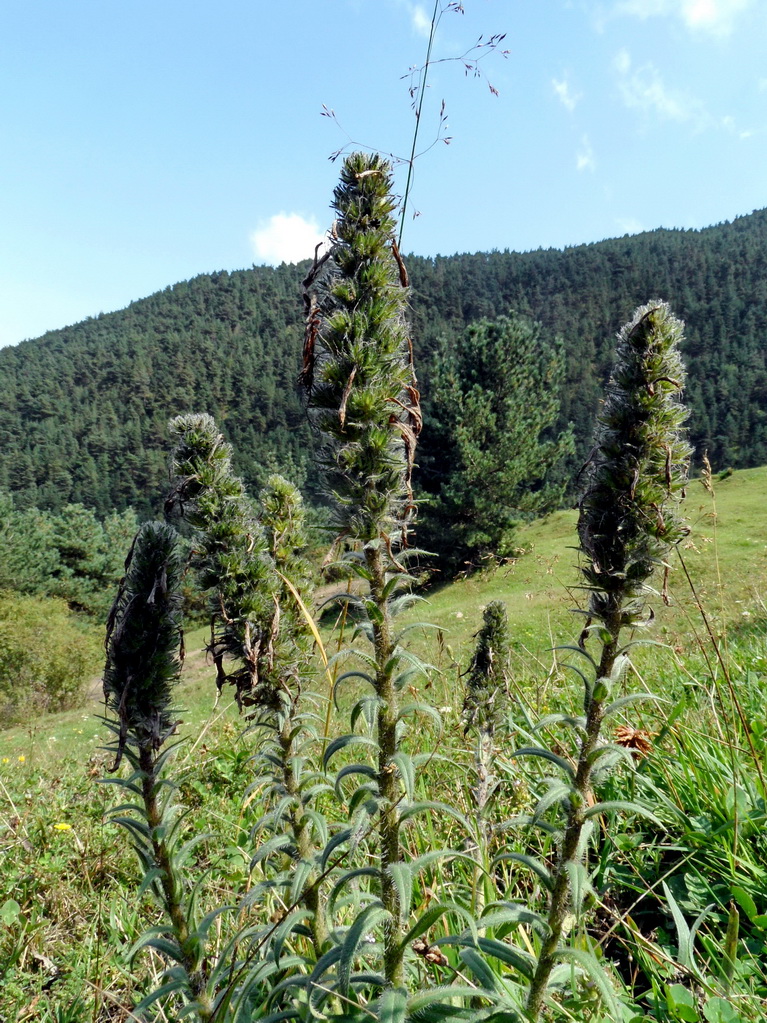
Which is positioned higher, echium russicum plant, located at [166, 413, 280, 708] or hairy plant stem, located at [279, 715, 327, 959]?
echium russicum plant, located at [166, 413, 280, 708]

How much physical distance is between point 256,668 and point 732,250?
365ft

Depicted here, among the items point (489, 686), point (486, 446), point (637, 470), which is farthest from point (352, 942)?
point (486, 446)

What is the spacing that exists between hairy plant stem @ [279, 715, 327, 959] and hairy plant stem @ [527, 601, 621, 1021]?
685 mm

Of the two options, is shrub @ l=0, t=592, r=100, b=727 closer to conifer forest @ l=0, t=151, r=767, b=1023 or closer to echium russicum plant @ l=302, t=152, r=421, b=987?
conifer forest @ l=0, t=151, r=767, b=1023

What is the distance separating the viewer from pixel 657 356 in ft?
5.43

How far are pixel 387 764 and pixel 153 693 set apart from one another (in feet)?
2.43

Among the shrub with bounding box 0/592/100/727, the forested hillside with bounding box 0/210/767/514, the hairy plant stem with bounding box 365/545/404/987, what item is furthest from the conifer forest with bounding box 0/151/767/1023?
the forested hillside with bounding box 0/210/767/514

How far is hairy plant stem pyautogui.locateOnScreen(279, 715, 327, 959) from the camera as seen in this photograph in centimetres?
205

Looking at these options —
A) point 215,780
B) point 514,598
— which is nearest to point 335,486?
point 215,780

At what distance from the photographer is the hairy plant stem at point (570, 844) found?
157 centimetres

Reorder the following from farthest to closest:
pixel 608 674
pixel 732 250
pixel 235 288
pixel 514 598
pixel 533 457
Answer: pixel 235 288 → pixel 732 250 → pixel 533 457 → pixel 514 598 → pixel 608 674

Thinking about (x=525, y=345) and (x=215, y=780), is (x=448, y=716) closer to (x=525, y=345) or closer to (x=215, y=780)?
(x=215, y=780)

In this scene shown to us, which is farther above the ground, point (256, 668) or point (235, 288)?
point (235, 288)

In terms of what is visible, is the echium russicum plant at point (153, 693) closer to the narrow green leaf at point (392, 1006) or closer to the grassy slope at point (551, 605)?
the narrow green leaf at point (392, 1006)
